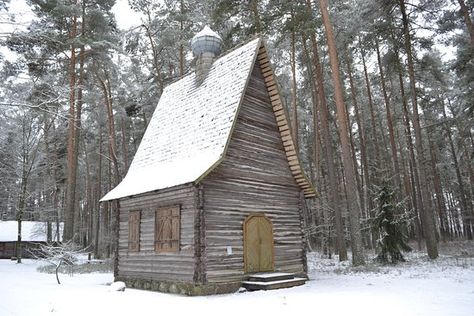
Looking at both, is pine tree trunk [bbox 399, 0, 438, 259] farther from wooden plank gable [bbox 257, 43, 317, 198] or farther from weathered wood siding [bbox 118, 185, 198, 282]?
weathered wood siding [bbox 118, 185, 198, 282]

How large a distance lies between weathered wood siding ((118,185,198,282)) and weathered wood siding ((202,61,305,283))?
657mm

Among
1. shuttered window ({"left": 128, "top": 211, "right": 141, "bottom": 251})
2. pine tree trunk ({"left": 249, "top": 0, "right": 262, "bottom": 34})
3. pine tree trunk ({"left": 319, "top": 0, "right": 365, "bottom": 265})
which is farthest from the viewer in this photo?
pine tree trunk ({"left": 249, "top": 0, "right": 262, "bottom": 34})

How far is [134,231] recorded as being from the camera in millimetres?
15203

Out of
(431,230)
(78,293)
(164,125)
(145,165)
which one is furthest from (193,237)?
(431,230)

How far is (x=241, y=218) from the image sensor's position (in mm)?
13578

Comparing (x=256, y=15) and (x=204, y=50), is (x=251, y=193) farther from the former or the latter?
(x=256, y=15)

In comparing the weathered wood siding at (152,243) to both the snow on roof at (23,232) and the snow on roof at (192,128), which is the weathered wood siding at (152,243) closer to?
the snow on roof at (192,128)

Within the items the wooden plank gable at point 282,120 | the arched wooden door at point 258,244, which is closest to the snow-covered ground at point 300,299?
the arched wooden door at point 258,244

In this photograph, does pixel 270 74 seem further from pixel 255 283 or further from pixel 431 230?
pixel 431 230

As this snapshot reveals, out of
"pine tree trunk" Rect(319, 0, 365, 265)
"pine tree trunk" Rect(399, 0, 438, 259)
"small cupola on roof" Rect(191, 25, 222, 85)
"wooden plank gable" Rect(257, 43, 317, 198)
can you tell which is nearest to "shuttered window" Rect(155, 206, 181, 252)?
"wooden plank gable" Rect(257, 43, 317, 198)

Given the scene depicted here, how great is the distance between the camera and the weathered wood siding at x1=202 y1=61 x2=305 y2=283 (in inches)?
503

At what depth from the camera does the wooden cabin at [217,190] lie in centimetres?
1264

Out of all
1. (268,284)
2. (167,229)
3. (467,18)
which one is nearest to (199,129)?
(167,229)

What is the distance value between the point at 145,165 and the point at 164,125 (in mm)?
2126
